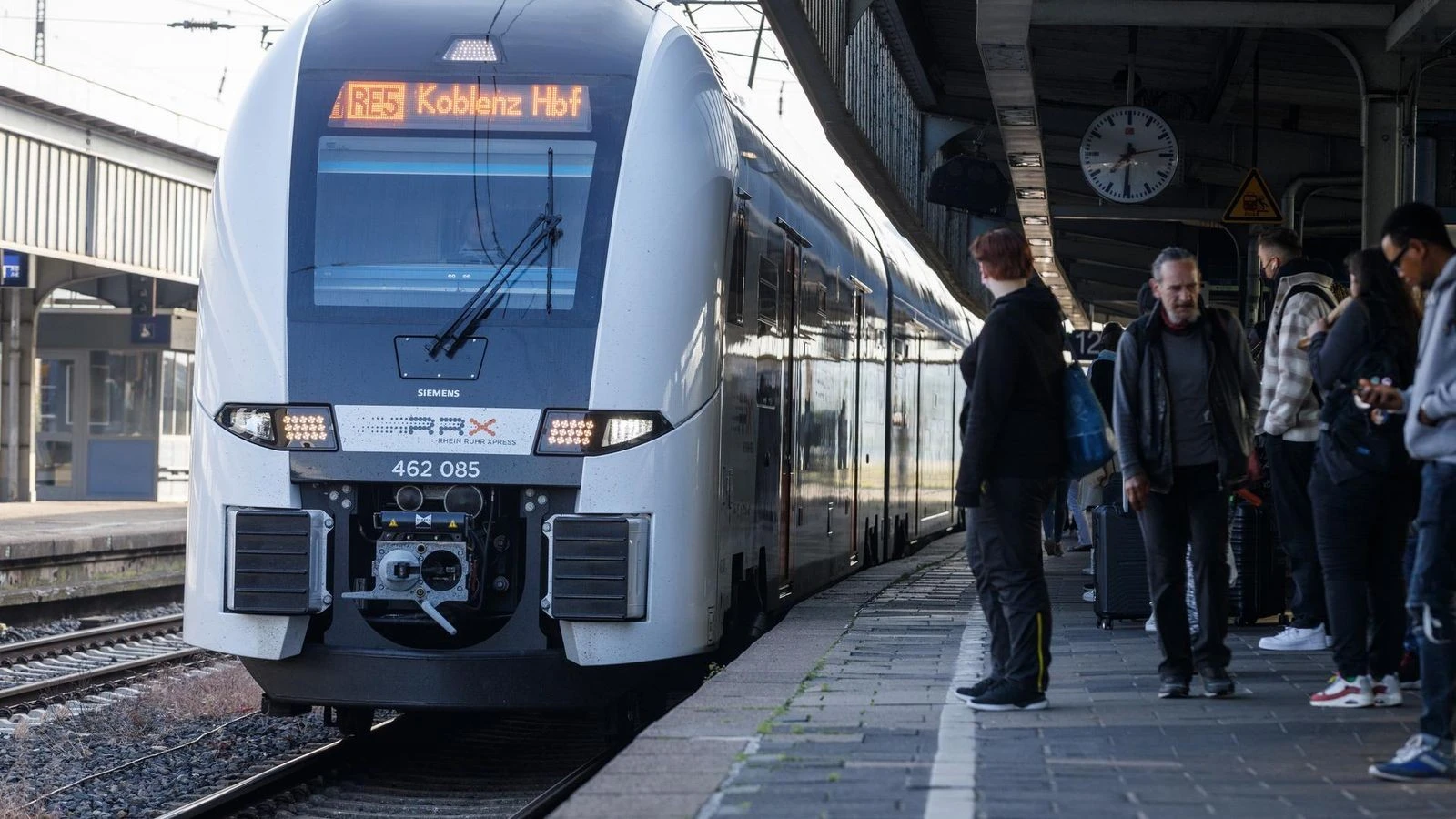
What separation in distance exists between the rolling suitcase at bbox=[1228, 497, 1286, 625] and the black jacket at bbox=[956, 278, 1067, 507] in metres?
3.30

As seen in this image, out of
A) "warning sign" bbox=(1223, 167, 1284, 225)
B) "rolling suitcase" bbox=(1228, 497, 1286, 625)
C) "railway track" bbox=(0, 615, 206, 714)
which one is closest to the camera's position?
"rolling suitcase" bbox=(1228, 497, 1286, 625)

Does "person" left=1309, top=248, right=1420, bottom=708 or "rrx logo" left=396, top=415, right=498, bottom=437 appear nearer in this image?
"person" left=1309, top=248, right=1420, bottom=708

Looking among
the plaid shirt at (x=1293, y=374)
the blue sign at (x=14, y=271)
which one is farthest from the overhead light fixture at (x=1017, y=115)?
the blue sign at (x=14, y=271)

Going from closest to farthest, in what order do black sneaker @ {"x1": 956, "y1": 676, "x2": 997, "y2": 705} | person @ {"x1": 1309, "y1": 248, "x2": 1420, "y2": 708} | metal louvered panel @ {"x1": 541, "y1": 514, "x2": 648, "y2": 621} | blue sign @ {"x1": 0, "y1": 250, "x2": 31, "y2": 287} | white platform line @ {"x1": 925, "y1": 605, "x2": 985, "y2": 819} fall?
1. white platform line @ {"x1": 925, "y1": 605, "x2": 985, "y2": 819}
2. person @ {"x1": 1309, "y1": 248, "x2": 1420, "y2": 708}
3. black sneaker @ {"x1": 956, "y1": 676, "x2": 997, "y2": 705}
4. metal louvered panel @ {"x1": 541, "y1": 514, "x2": 648, "y2": 621}
5. blue sign @ {"x1": 0, "y1": 250, "x2": 31, "y2": 287}

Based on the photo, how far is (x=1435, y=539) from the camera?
5301 millimetres

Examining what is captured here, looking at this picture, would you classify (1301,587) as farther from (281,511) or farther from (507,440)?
(281,511)

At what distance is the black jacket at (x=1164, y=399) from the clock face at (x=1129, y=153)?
32.5 feet

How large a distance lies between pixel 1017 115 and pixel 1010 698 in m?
8.89

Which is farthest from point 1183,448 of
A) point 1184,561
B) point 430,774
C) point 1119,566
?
point 430,774

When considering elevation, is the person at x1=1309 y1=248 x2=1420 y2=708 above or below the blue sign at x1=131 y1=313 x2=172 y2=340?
below

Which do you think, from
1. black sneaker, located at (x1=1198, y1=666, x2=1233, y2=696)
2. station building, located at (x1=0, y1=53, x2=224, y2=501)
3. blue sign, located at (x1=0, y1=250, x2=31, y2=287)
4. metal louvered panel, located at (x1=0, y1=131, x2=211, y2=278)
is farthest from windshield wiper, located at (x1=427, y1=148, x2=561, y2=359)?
blue sign, located at (x1=0, y1=250, x2=31, y2=287)

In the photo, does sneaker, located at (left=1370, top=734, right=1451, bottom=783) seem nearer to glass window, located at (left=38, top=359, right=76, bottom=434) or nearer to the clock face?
the clock face

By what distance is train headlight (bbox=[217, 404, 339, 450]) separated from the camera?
753 cm

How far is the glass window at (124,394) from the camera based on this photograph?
3141 centimetres
